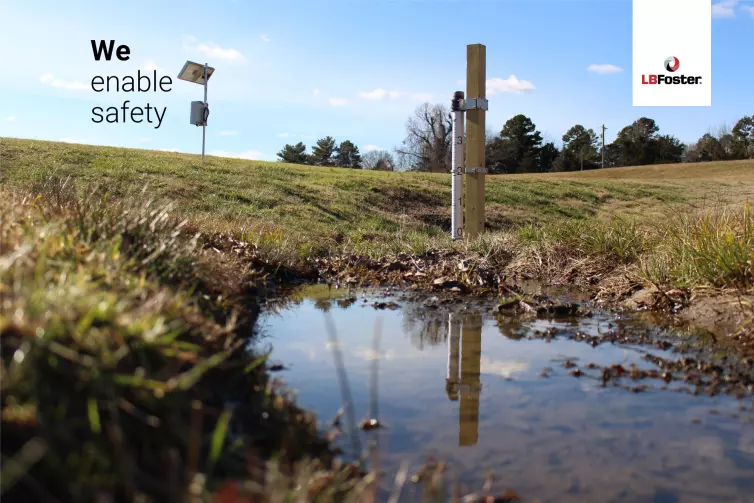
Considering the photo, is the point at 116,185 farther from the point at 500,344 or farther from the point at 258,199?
the point at 500,344

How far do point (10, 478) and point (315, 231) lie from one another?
9.78 metres

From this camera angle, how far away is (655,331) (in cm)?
502

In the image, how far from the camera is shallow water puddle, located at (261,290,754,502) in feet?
8.35

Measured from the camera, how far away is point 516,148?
6412 cm

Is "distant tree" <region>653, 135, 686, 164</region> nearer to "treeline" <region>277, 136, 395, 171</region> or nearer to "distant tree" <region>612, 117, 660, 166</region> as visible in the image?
"distant tree" <region>612, 117, 660, 166</region>

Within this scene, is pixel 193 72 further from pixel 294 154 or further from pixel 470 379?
pixel 294 154

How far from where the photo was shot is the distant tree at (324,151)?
6575cm

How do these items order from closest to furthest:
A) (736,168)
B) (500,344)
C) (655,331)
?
(500,344) → (655,331) → (736,168)

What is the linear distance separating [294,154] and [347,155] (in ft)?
18.0

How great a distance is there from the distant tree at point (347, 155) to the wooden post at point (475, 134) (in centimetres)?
5383

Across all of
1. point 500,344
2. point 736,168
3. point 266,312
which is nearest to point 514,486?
point 500,344

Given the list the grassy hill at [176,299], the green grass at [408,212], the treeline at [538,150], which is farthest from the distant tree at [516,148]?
the grassy hill at [176,299]

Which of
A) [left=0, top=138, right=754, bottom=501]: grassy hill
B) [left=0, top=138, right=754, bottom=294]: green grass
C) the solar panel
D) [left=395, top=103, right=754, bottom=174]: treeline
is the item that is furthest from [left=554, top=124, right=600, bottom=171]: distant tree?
[left=0, top=138, right=754, bottom=501]: grassy hill

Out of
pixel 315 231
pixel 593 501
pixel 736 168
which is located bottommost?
pixel 593 501
